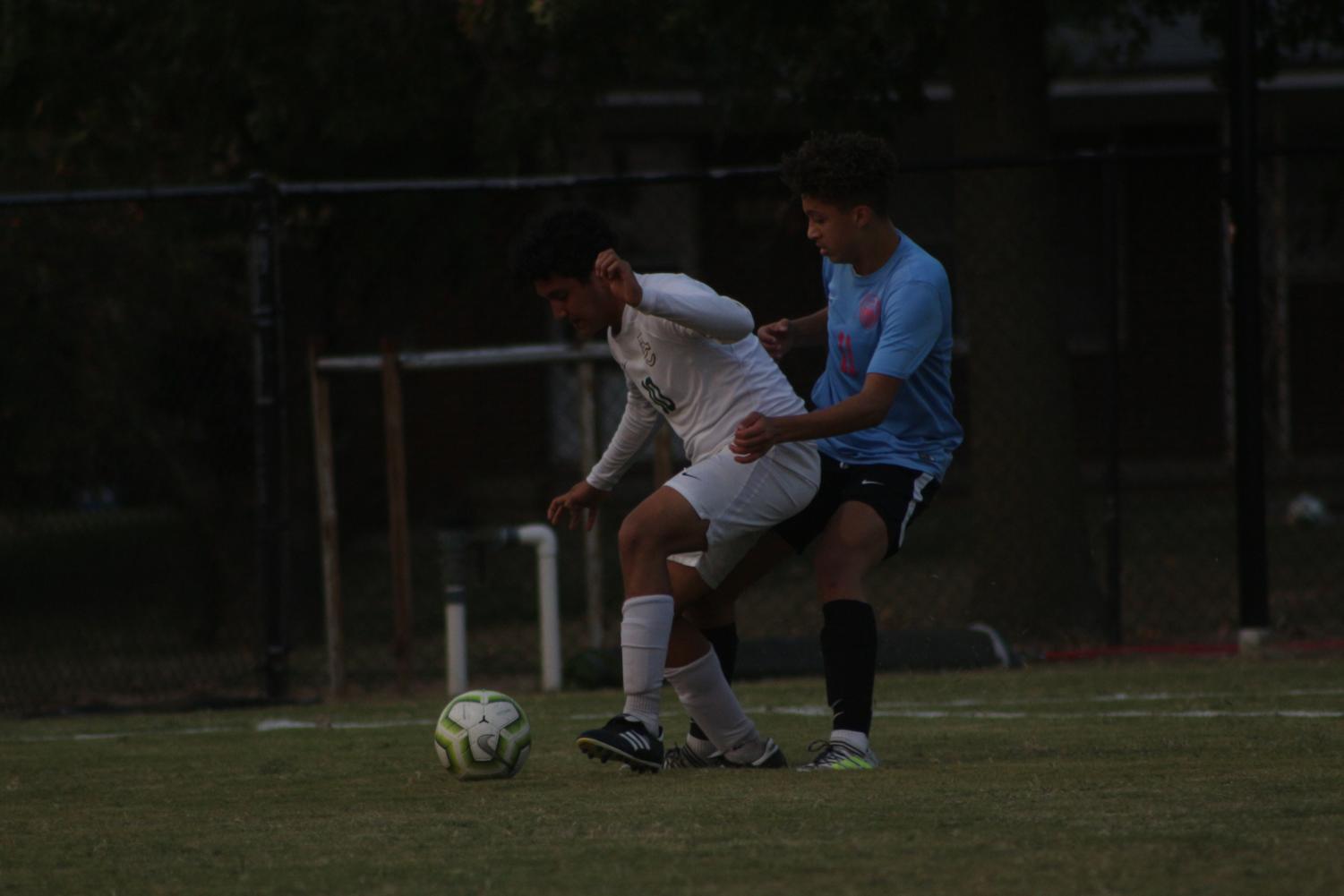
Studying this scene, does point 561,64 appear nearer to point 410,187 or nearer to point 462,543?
point 410,187

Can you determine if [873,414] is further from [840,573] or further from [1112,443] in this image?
[1112,443]

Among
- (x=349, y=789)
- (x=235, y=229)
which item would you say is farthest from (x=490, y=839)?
(x=235, y=229)

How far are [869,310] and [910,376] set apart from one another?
28 centimetres

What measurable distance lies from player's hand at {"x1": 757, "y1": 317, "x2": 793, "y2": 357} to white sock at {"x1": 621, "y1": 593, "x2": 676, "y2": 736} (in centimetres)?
113

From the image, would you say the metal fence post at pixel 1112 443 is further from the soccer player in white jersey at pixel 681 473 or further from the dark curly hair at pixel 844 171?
the soccer player in white jersey at pixel 681 473

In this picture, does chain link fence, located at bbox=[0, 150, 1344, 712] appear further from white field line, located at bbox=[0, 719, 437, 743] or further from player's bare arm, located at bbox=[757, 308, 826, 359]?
player's bare arm, located at bbox=[757, 308, 826, 359]

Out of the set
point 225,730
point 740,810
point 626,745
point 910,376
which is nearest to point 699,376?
point 910,376

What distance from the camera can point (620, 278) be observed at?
16.2 feet

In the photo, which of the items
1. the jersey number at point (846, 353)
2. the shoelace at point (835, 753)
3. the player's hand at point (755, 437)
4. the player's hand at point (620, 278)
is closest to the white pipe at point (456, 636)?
the jersey number at point (846, 353)

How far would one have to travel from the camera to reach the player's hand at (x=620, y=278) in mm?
4934

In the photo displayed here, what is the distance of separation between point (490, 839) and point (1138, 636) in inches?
260

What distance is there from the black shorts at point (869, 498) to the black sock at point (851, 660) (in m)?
0.25

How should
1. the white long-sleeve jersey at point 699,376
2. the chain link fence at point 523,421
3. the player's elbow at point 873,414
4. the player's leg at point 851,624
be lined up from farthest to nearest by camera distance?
the chain link fence at point 523,421, the player's leg at point 851,624, the white long-sleeve jersey at point 699,376, the player's elbow at point 873,414

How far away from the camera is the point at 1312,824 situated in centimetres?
411
